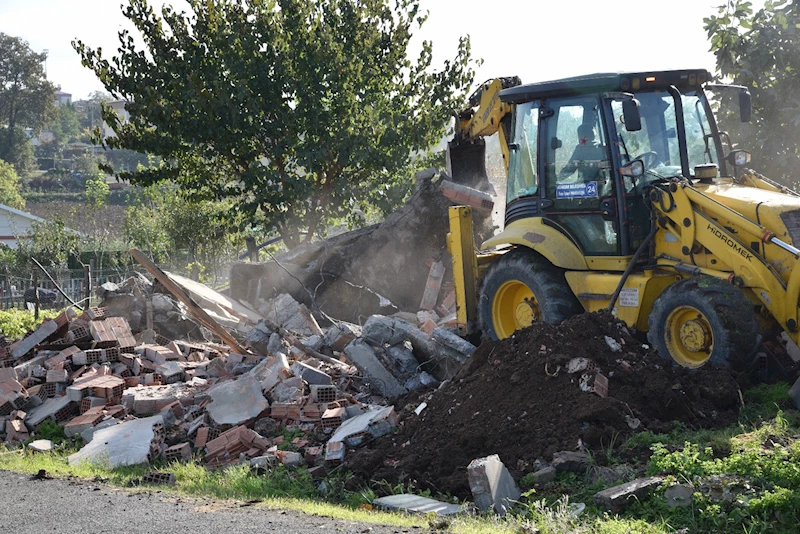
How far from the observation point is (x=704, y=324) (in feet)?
26.5

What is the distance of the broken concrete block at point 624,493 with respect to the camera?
584cm

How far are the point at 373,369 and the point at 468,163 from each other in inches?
168

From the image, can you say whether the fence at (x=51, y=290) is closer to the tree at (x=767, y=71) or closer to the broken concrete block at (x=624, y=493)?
the tree at (x=767, y=71)

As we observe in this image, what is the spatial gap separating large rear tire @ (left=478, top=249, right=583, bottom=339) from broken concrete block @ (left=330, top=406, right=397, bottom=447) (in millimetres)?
1776

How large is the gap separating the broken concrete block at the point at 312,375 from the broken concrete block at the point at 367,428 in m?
1.53

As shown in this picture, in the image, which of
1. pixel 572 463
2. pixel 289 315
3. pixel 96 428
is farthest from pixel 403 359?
pixel 572 463

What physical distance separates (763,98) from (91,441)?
12123 mm

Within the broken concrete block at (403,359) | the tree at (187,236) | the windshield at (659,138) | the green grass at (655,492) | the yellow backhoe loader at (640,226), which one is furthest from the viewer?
the tree at (187,236)

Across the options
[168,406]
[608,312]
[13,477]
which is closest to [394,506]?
[608,312]

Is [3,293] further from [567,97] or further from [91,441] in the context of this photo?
[567,97]

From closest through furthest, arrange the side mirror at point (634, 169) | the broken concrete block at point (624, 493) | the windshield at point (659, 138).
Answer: the broken concrete block at point (624, 493)
the side mirror at point (634, 169)
the windshield at point (659, 138)

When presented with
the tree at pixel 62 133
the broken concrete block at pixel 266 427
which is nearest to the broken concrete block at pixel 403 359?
the broken concrete block at pixel 266 427

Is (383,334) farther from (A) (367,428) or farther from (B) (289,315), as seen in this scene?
(B) (289,315)

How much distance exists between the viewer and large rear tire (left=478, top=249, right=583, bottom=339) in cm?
956
